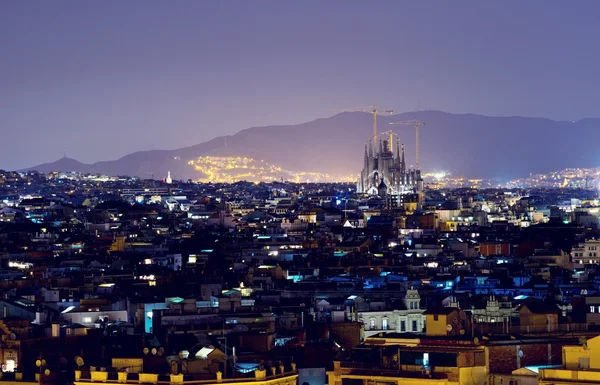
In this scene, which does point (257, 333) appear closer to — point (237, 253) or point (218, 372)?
point (218, 372)

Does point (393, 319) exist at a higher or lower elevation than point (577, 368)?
lower

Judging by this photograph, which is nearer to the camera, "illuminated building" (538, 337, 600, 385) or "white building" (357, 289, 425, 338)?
"illuminated building" (538, 337, 600, 385)

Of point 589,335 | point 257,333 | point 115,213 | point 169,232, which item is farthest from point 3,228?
point 589,335

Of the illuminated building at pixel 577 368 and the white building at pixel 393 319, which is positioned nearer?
the illuminated building at pixel 577 368

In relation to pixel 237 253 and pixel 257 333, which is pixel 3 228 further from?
pixel 257 333

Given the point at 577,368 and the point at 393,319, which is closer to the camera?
the point at 577,368

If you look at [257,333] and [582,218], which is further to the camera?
[582,218]

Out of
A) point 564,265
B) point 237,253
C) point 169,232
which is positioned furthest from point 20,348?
point 169,232

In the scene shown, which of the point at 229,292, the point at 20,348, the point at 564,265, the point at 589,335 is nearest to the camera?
the point at 589,335

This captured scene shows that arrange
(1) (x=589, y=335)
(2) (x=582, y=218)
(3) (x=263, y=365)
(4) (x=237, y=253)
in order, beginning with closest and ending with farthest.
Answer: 1. (3) (x=263, y=365)
2. (1) (x=589, y=335)
3. (4) (x=237, y=253)
4. (2) (x=582, y=218)
